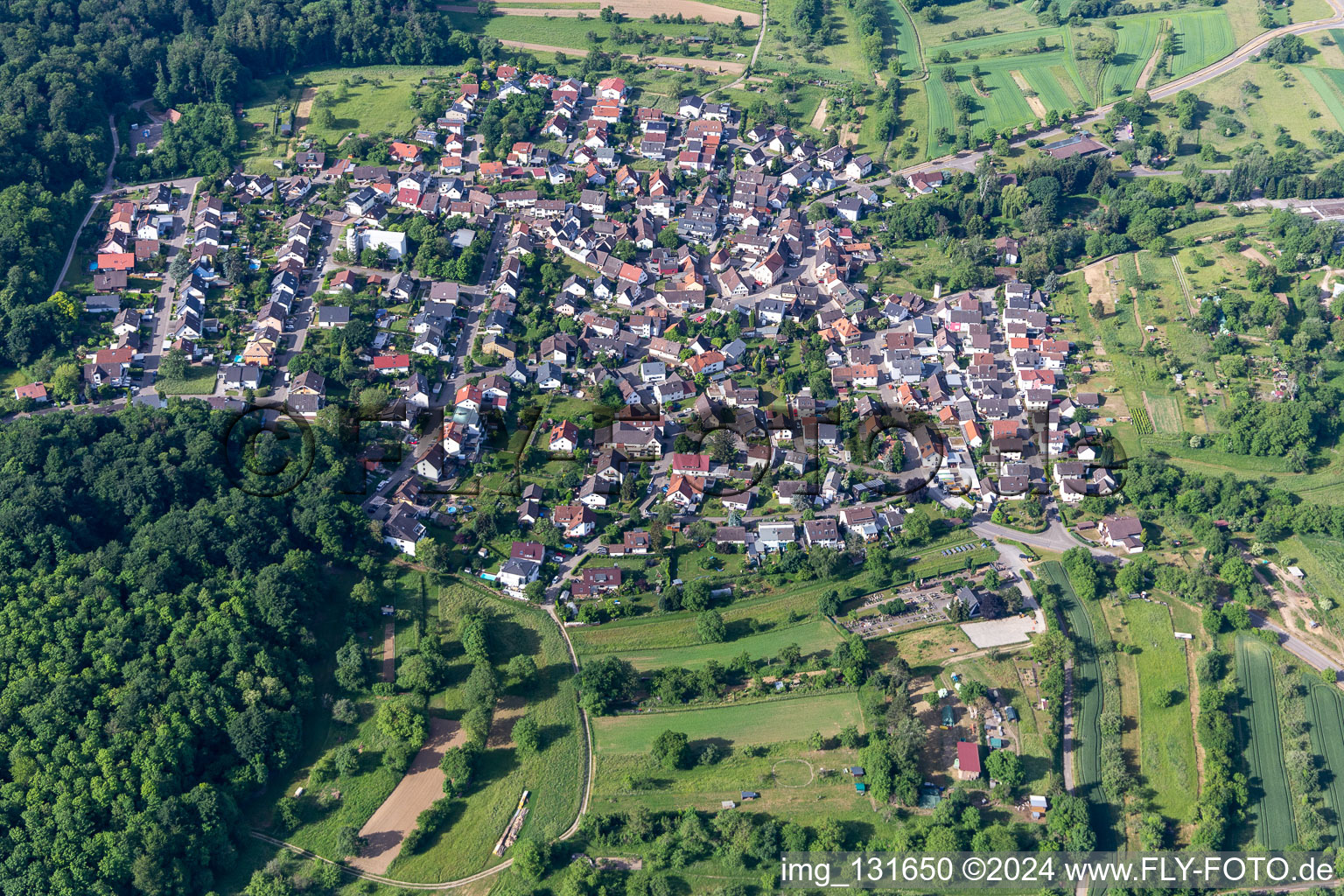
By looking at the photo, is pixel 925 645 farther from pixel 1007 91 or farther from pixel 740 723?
pixel 1007 91

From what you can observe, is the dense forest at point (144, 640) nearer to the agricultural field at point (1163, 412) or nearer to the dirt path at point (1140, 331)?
the agricultural field at point (1163, 412)

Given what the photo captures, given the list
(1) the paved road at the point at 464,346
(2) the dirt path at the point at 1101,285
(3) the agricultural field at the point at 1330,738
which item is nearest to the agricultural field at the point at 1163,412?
(2) the dirt path at the point at 1101,285

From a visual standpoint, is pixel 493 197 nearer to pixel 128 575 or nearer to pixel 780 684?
pixel 128 575

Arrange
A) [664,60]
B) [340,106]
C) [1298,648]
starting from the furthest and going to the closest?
1. [664,60]
2. [340,106]
3. [1298,648]

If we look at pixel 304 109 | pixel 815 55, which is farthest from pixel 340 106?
pixel 815 55

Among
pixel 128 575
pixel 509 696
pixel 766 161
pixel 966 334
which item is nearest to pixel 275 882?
pixel 509 696

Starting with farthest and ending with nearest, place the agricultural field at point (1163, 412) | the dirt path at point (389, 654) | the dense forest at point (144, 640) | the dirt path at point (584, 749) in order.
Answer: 1. the agricultural field at point (1163, 412)
2. the dirt path at point (389, 654)
3. the dirt path at point (584, 749)
4. the dense forest at point (144, 640)
